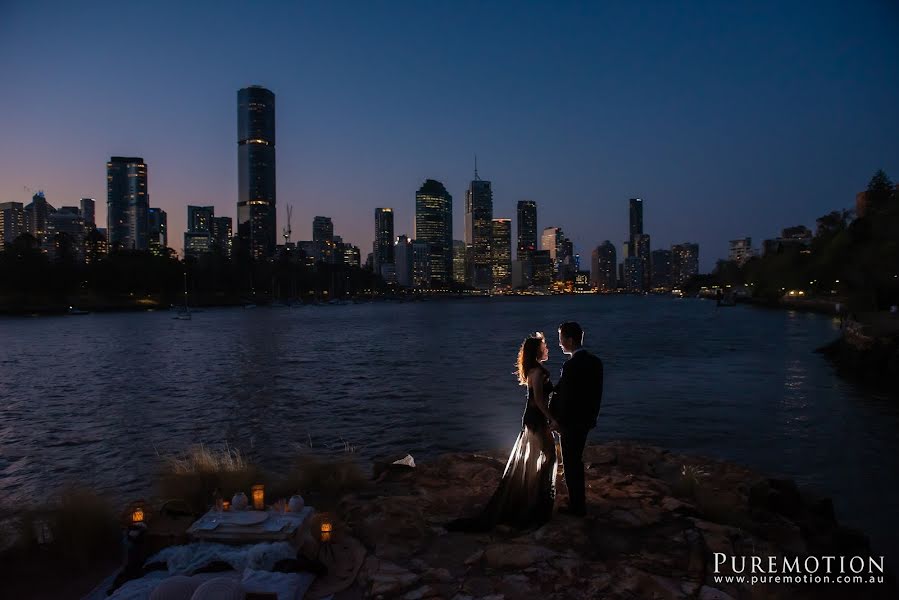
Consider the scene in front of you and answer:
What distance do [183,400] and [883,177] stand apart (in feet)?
410

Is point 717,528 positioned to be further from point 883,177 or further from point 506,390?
point 883,177

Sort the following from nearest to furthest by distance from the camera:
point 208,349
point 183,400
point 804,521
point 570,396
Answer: point 570,396
point 804,521
point 183,400
point 208,349

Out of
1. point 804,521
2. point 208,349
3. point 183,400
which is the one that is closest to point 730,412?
point 804,521

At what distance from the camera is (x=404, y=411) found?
2419 centimetres

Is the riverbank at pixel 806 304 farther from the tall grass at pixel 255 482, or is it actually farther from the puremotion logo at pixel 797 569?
the tall grass at pixel 255 482

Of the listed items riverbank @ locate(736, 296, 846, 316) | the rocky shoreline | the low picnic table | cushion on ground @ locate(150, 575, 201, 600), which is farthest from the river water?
riverbank @ locate(736, 296, 846, 316)

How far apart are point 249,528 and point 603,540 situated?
182 inches

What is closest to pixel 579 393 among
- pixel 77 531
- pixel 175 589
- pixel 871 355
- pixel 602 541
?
pixel 602 541

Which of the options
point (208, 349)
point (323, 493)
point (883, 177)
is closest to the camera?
point (323, 493)

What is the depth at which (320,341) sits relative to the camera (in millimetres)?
63844

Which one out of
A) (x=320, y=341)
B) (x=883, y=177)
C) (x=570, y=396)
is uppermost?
(x=883, y=177)

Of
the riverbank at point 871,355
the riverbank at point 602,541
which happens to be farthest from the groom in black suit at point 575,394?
the riverbank at point 871,355

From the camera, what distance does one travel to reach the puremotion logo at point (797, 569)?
6770 mm

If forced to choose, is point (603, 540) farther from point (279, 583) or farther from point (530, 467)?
point (279, 583)
